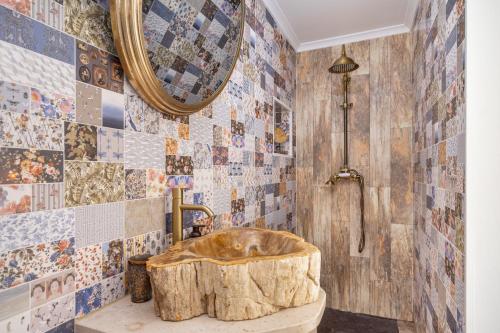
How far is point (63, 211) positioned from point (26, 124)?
23cm

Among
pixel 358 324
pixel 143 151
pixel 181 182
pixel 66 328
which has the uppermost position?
pixel 143 151

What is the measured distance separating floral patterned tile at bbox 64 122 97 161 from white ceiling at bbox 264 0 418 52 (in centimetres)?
167

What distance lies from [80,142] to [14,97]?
19cm

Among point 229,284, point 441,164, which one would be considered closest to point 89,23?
point 229,284

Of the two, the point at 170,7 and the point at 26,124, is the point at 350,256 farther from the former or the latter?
the point at 26,124

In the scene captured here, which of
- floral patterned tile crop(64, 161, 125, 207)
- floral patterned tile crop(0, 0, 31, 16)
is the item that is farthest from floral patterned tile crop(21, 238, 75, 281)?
floral patterned tile crop(0, 0, 31, 16)

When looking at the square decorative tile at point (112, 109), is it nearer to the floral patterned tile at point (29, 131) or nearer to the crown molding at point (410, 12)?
the floral patterned tile at point (29, 131)

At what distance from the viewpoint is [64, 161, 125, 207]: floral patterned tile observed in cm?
82

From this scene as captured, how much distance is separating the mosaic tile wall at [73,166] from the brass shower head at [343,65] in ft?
4.66

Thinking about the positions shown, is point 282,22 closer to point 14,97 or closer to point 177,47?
point 177,47

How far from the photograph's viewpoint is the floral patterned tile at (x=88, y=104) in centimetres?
85

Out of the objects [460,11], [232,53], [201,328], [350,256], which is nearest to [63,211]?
[201,328]

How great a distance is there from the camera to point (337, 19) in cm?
236

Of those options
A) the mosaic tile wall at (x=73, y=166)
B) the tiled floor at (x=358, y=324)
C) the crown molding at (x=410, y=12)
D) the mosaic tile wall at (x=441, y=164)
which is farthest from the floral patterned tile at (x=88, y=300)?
the crown molding at (x=410, y=12)
